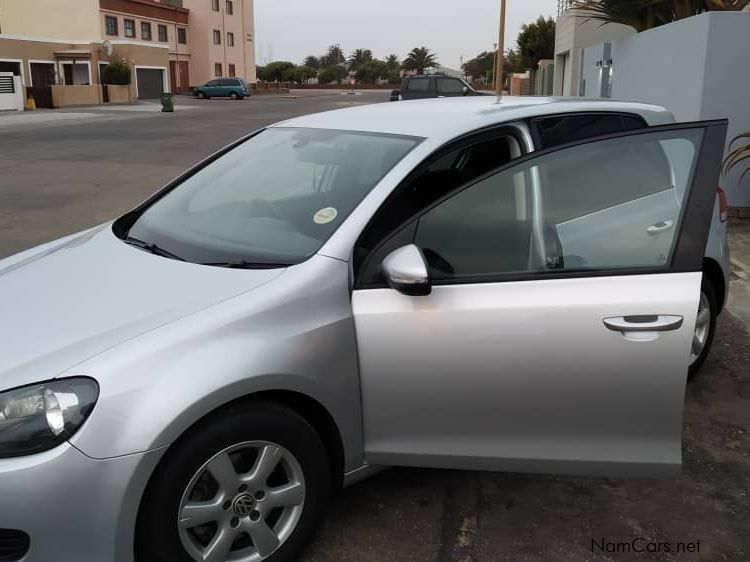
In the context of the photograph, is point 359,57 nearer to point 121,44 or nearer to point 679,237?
point 121,44

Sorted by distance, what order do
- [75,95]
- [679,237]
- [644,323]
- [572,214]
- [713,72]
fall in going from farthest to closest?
[75,95]
[713,72]
[572,214]
[679,237]
[644,323]

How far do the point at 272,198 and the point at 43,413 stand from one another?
4.79 feet

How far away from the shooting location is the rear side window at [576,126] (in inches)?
131

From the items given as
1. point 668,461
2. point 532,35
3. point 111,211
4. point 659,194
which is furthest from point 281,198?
point 532,35

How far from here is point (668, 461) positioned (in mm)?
2660

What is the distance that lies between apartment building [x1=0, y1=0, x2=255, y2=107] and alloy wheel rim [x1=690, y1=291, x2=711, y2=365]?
3794cm

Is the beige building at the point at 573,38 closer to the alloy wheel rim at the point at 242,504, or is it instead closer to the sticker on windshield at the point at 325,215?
the sticker on windshield at the point at 325,215

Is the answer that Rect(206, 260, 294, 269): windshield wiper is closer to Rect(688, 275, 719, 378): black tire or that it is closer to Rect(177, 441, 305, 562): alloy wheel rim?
Rect(177, 441, 305, 562): alloy wheel rim

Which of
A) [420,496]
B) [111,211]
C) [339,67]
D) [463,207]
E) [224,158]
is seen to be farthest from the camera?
[339,67]

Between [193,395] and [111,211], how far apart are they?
8.28m

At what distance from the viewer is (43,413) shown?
2117mm

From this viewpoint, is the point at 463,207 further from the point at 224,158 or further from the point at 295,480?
the point at 224,158

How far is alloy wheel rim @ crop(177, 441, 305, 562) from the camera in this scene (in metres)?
2.32

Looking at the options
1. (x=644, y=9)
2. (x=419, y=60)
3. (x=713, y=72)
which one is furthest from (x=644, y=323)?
(x=419, y=60)
